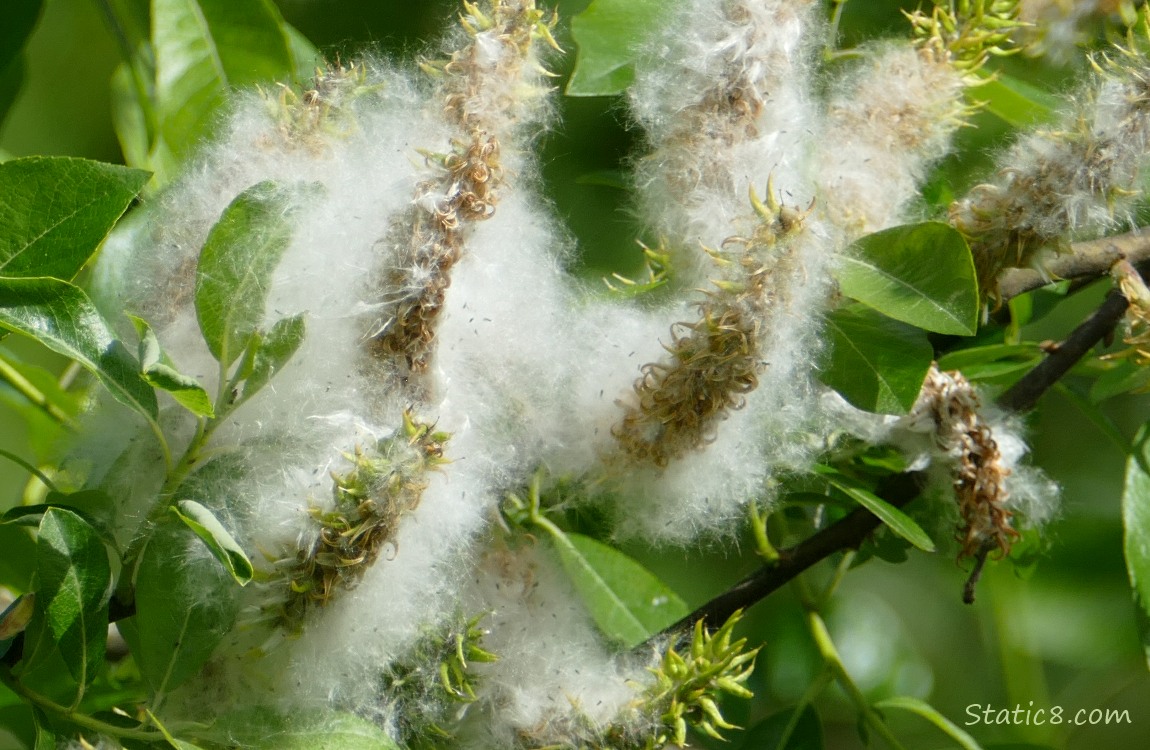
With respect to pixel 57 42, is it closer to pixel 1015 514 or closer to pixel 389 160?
pixel 389 160

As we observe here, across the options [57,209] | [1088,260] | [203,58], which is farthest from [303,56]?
[1088,260]

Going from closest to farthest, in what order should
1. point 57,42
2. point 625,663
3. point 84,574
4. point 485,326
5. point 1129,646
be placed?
point 84,574
point 485,326
point 625,663
point 57,42
point 1129,646

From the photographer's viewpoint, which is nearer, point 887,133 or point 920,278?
point 920,278

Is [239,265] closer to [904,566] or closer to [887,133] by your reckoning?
[887,133]

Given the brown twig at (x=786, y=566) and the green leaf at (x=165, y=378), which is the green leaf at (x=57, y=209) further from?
the brown twig at (x=786, y=566)

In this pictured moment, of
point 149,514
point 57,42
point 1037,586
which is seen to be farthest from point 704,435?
point 1037,586

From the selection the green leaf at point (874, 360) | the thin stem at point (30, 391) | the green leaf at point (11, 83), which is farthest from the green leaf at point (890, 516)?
the green leaf at point (11, 83)

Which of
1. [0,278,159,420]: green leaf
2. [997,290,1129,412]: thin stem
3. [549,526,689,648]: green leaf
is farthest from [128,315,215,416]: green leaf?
[997,290,1129,412]: thin stem
